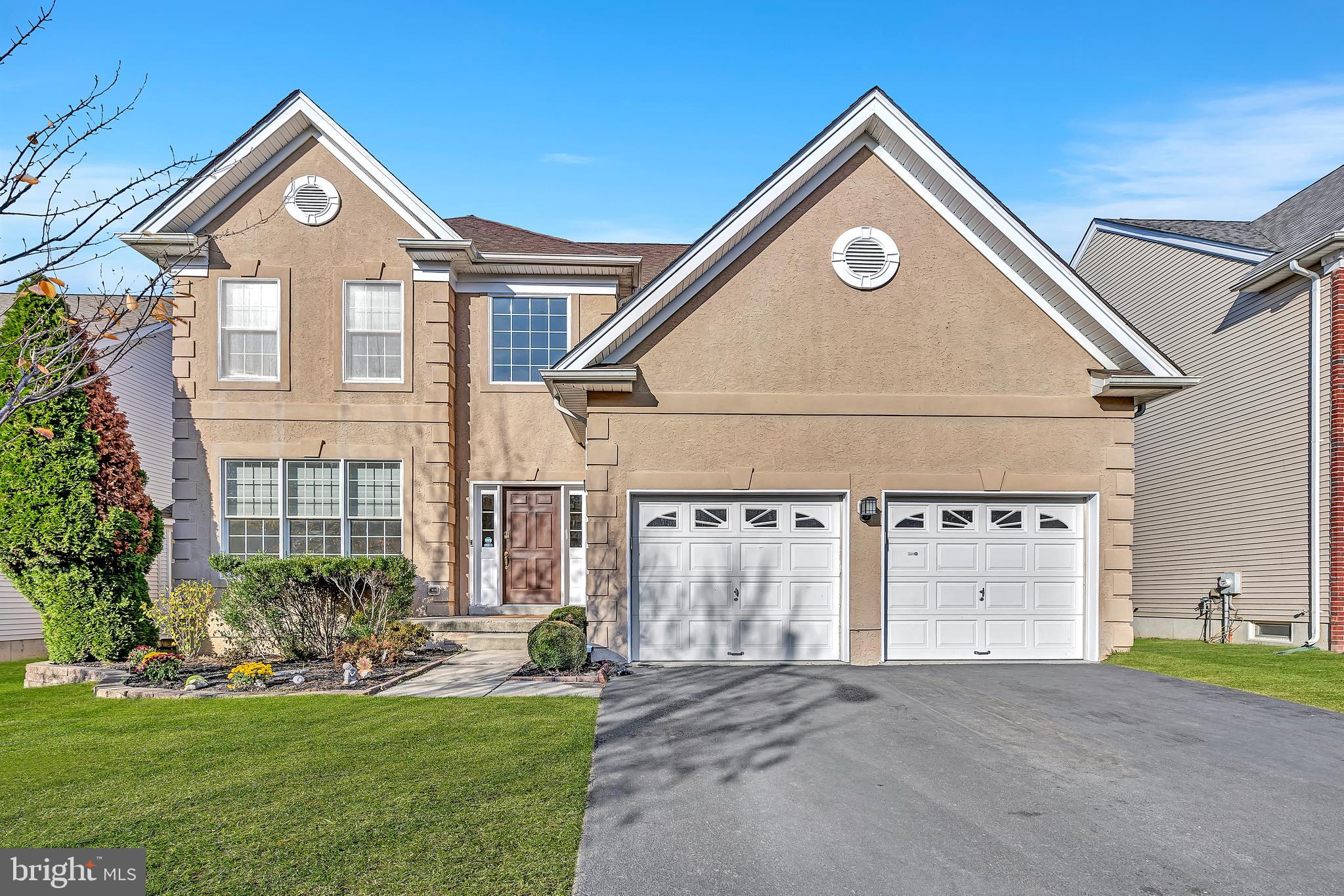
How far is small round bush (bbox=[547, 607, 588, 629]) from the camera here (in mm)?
12031

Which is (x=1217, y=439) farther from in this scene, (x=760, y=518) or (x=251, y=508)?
(x=251, y=508)


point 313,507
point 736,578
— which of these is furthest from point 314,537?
point 736,578

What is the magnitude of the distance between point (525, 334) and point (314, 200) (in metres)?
4.01

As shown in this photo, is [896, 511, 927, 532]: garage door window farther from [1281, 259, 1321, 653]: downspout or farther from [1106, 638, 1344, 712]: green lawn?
[1281, 259, 1321, 653]: downspout

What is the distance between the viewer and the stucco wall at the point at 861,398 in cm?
1125

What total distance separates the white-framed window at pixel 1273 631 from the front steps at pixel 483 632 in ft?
40.2

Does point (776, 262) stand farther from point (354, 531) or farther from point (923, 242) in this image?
point (354, 531)

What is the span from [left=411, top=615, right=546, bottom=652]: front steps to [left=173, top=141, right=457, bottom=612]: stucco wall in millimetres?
748

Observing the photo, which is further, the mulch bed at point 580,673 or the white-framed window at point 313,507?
the white-framed window at point 313,507

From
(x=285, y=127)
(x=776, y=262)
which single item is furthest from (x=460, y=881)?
(x=285, y=127)

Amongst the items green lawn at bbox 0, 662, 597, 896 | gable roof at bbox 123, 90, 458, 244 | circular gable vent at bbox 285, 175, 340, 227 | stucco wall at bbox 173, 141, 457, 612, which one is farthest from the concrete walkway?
circular gable vent at bbox 285, 175, 340, 227

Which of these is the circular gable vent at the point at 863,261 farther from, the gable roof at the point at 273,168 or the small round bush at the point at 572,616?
the gable roof at the point at 273,168

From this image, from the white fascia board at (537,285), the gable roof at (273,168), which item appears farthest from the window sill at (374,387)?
the gable roof at (273,168)

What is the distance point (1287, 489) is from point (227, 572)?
17.1 meters
